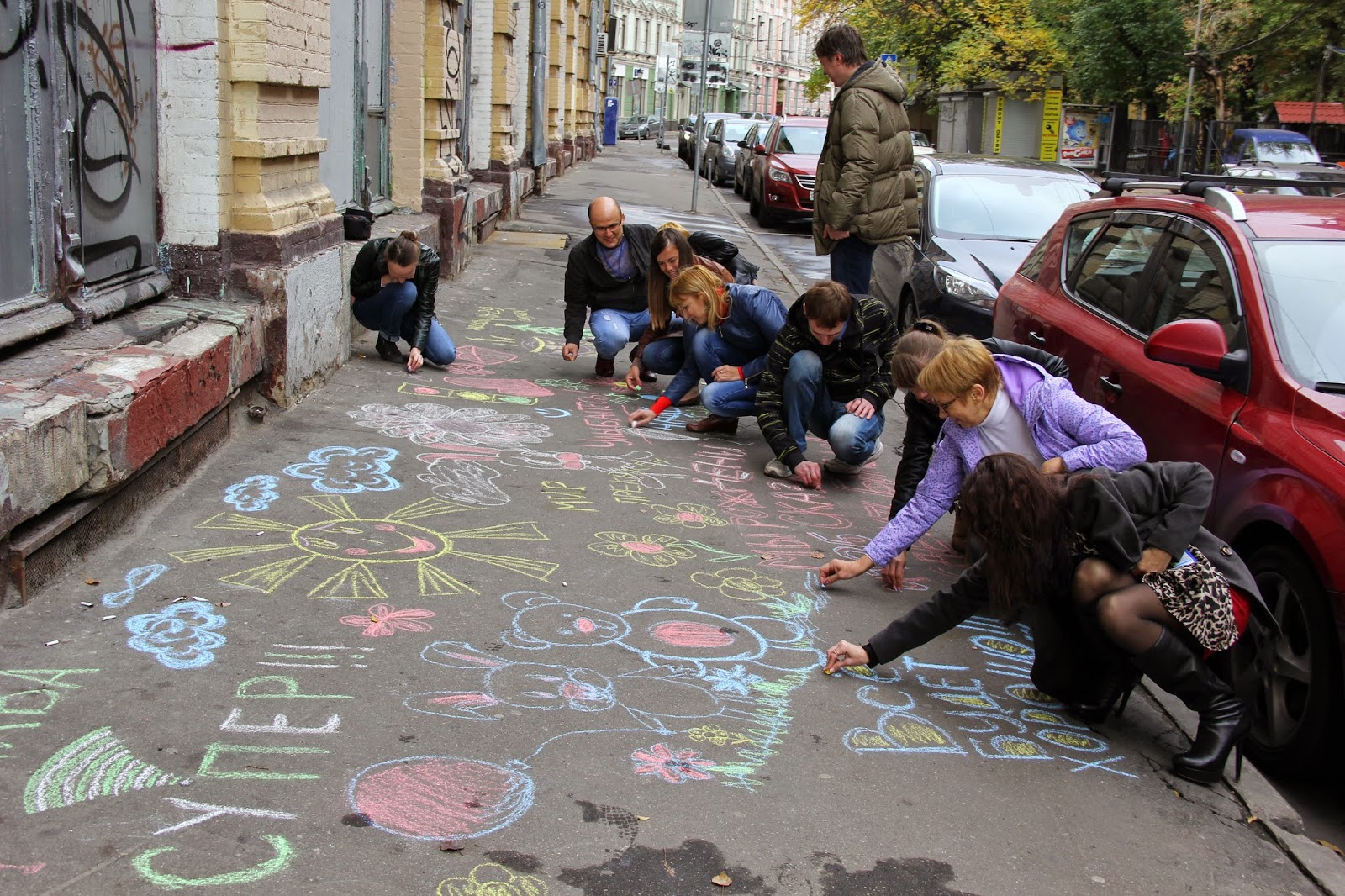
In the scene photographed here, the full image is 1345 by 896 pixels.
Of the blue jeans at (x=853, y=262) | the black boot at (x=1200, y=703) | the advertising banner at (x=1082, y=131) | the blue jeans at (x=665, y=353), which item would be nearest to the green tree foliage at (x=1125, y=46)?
the advertising banner at (x=1082, y=131)

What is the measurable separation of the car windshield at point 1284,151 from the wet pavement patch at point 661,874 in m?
28.2

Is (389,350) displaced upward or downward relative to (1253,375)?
downward

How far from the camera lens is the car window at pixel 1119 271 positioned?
5.27m

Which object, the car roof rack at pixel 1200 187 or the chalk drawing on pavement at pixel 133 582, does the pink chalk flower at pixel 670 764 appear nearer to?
the chalk drawing on pavement at pixel 133 582

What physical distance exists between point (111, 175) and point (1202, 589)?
4663 mm

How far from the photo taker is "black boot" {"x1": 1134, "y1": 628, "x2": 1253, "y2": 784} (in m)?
3.53

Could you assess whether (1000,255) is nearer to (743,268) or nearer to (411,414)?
(743,268)

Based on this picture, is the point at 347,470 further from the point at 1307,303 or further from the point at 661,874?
the point at 1307,303

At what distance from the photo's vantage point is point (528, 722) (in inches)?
135

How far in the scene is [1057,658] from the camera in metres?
3.80

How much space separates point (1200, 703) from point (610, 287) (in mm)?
5024

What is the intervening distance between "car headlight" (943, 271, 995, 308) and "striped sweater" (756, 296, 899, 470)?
3021mm

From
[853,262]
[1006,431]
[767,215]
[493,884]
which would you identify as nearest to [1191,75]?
[767,215]

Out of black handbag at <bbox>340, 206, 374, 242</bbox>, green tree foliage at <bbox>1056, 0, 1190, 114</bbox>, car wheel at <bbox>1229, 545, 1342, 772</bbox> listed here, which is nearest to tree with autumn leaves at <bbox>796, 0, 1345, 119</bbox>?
green tree foliage at <bbox>1056, 0, 1190, 114</bbox>
